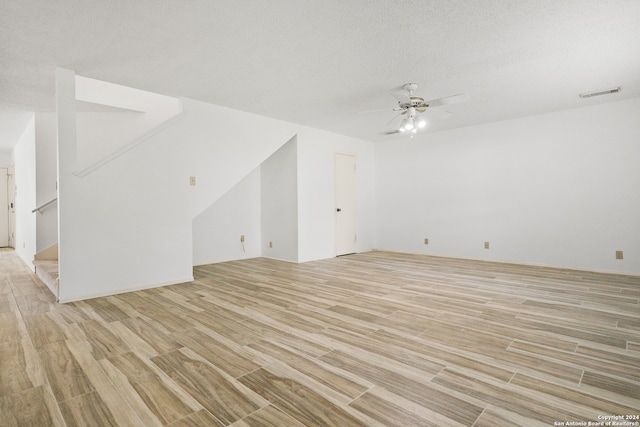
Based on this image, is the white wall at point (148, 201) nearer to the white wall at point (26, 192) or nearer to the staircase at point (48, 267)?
the staircase at point (48, 267)

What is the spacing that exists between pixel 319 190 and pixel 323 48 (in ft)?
10.9

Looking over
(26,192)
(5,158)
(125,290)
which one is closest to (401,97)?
(125,290)

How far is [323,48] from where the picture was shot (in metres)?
3.02

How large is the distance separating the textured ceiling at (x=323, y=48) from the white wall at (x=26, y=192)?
853 mm

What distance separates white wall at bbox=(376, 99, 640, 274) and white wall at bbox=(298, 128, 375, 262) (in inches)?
35.7

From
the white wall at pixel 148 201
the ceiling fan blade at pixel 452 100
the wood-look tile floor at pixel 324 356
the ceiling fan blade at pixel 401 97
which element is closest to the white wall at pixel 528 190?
the wood-look tile floor at pixel 324 356

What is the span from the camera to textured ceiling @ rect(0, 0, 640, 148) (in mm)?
2430

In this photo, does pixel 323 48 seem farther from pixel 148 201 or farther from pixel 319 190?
pixel 319 190

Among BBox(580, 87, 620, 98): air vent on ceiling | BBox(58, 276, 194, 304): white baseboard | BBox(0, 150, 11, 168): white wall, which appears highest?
BBox(580, 87, 620, 98): air vent on ceiling

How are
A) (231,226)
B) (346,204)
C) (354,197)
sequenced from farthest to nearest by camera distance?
(354,197)
(346,204)
(231,226)

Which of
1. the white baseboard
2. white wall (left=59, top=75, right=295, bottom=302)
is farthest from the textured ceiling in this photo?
the white baseboard

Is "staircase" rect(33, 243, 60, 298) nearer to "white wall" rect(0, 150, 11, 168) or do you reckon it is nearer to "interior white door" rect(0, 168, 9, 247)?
"interior white door" rect(0, 168, 9, 247)

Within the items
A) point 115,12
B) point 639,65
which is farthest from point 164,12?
point 639,65

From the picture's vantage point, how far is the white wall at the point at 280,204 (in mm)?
5801
